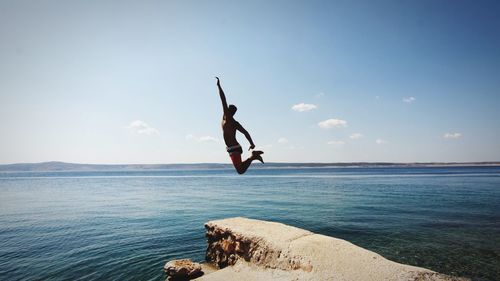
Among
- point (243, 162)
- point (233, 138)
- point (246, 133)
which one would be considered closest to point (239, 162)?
point (243, 162)

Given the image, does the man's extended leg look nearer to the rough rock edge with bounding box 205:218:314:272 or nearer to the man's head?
the man's head

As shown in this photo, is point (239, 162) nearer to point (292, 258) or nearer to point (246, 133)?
point (246, 133)

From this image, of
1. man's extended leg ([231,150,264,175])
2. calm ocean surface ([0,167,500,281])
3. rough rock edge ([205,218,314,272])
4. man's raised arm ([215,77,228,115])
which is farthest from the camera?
calm ocean surface ([0,167,500,281])

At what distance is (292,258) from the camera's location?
8094mm

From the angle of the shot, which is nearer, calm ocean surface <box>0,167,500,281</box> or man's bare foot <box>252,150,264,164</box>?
man's bare foot <box>252,150,264,164</box>

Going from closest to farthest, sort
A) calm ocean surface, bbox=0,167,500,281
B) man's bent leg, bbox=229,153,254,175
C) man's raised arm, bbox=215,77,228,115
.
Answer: man's raised arm, bbox=215,77,228,115
man's bent leg, bbox=229,153,254,175
calm ocean surface, bbox=0,167,500,281

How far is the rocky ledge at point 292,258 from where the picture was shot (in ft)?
22.9

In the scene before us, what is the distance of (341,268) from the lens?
7.22m

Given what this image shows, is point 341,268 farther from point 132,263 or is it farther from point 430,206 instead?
point 430,206

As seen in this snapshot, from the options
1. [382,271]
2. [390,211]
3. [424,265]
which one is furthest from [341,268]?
[390,211]

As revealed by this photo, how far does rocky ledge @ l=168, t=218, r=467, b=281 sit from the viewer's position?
22.9ft

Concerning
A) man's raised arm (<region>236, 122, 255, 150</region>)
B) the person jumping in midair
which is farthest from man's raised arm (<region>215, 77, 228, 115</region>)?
man's raised arm (<region>236, 122, 255, 150</region>)

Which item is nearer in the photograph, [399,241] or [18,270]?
[18,270]

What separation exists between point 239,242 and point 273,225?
1671 millimetres
